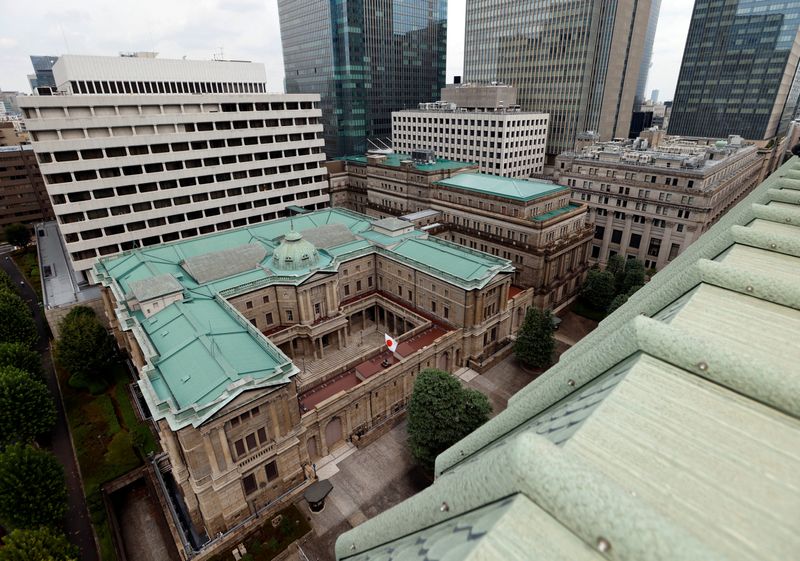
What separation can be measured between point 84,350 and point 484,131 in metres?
111

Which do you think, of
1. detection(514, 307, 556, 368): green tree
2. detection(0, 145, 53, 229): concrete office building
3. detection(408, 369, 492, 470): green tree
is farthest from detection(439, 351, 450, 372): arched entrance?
detection(0, 145, 53, 229): concrete office building

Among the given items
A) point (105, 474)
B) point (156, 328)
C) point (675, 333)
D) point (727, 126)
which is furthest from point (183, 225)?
point (727, 126)

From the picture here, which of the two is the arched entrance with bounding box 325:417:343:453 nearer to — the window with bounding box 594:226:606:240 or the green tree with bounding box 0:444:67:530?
the green tree with bounding box 0:444:67:530

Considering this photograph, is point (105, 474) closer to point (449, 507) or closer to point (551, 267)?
point (449, 507)

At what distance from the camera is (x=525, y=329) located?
217 feet

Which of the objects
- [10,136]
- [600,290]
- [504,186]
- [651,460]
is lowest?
[600,290]

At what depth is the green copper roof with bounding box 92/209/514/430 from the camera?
4272cm

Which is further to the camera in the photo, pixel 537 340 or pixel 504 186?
pixel 504 186

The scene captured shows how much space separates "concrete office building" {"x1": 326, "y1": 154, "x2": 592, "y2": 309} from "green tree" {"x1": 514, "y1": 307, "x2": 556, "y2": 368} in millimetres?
16384

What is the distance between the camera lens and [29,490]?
40.3 meters

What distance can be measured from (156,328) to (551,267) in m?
70.4

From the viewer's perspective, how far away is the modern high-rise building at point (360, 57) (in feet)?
523

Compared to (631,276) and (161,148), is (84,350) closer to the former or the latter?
(161,148)

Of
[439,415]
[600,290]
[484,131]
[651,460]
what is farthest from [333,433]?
[484,131]
